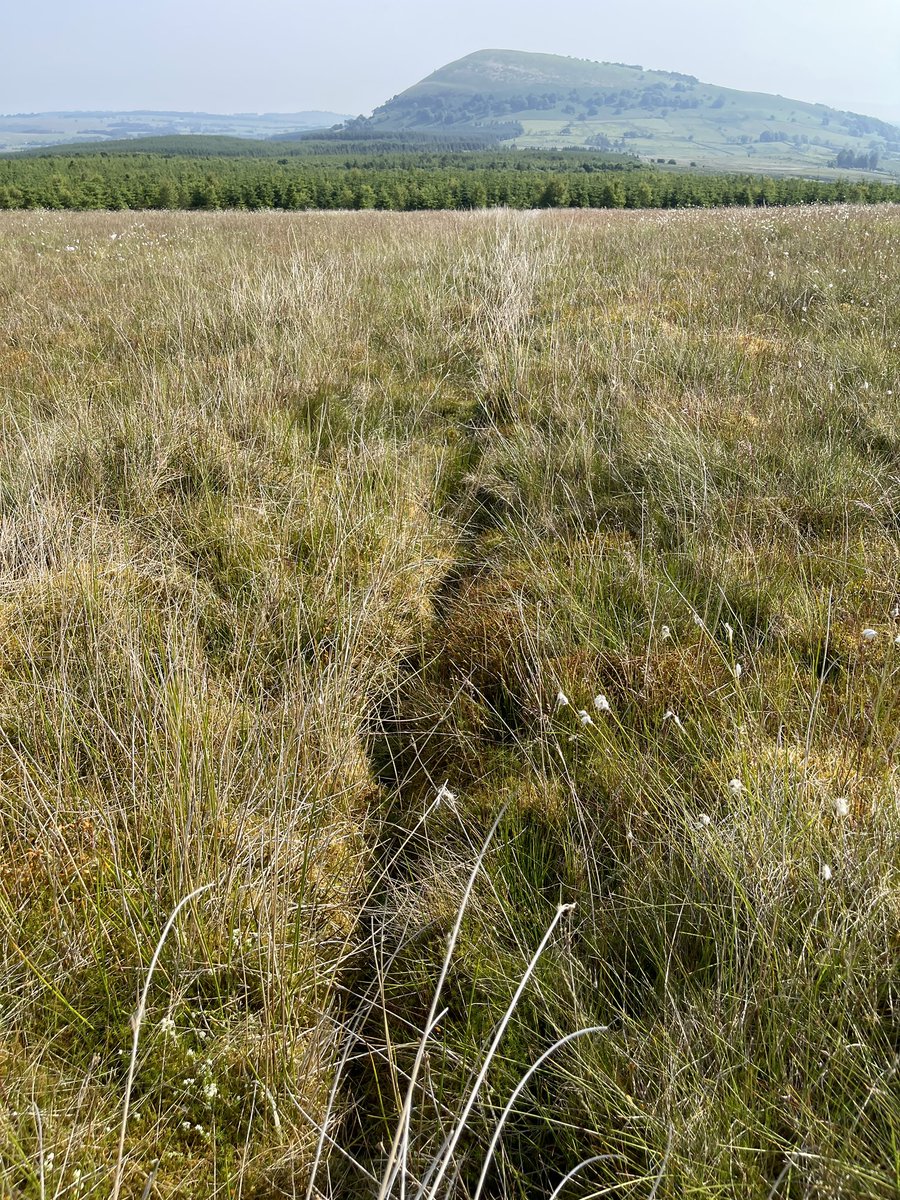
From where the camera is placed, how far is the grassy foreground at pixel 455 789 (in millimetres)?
1209

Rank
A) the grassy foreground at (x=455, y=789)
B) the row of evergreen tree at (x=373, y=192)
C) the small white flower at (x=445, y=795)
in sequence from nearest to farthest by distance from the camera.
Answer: the grassy foreground at (x=455, y=789)
the small white flower at (x=445, y=795)
the row of evergreen tree at (x=373, y=192)

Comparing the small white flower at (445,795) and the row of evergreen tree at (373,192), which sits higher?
the row of evergreen tree at (373,192)

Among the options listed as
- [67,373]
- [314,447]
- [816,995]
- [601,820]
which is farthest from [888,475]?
[67,373]

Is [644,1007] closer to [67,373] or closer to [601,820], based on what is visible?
[601,820]

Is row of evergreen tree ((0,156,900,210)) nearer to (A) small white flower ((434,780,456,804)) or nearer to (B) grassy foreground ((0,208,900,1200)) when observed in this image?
(B) grassy foreground ((0,208,900,1200))

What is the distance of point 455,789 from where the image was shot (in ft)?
6.78

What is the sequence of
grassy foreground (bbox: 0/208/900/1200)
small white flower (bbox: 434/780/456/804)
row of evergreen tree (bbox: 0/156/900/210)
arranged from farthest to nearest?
1. row of evergreen tree (bbox: 0/156/900/210)
2. small white flower (bbox: 434/780/456/804)
3. grassy foreground (bbox: 0/208/900/1200)

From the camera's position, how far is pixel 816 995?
4.11 ft

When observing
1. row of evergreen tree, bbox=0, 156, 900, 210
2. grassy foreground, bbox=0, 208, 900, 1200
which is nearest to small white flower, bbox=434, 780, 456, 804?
grassy foreground, bbox=0, 208, 900, 1200

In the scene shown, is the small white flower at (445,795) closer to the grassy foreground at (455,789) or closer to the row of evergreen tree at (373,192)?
the grassy foreground at (455,789)

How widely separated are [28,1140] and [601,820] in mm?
1333

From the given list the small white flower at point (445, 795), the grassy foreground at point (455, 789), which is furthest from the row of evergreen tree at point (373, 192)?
the small white flower at point (445, 795)

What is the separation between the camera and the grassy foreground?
1209 mm

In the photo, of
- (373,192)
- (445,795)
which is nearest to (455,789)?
(445,795)
